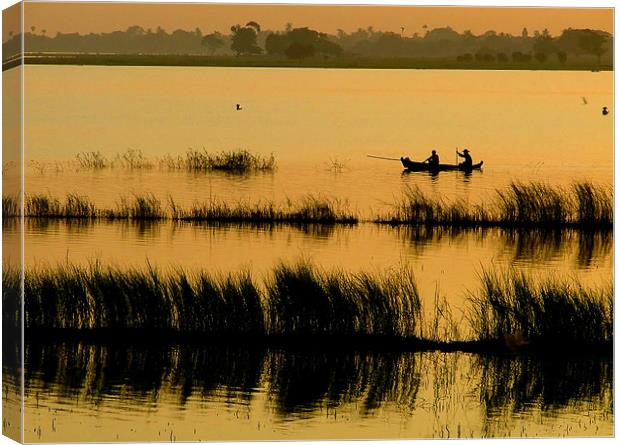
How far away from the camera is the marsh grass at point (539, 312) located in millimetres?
12758

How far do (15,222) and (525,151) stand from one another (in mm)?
3456

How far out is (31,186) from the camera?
12.3m

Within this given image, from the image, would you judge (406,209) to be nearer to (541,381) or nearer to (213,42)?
(541,381)

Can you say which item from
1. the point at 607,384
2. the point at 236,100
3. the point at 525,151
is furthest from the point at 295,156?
the point at 607,384

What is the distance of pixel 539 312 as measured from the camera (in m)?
12.8

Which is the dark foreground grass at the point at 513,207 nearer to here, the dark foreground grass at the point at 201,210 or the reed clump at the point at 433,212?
the reed clump at the point at 433,212

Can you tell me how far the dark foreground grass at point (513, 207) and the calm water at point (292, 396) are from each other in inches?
36.6

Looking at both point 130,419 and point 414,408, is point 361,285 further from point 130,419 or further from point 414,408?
point 130,419

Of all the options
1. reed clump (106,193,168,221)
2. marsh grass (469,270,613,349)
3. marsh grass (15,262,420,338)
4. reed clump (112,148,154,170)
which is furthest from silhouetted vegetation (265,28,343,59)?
marsh grass (469,270,613,349)

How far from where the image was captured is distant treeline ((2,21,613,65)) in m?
12.5

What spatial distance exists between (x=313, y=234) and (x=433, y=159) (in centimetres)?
100

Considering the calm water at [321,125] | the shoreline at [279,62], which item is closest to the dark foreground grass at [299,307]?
the calm water at [321,125]

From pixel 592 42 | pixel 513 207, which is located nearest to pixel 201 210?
pixel 513 207

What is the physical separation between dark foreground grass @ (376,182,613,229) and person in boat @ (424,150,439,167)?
0.67 feet
